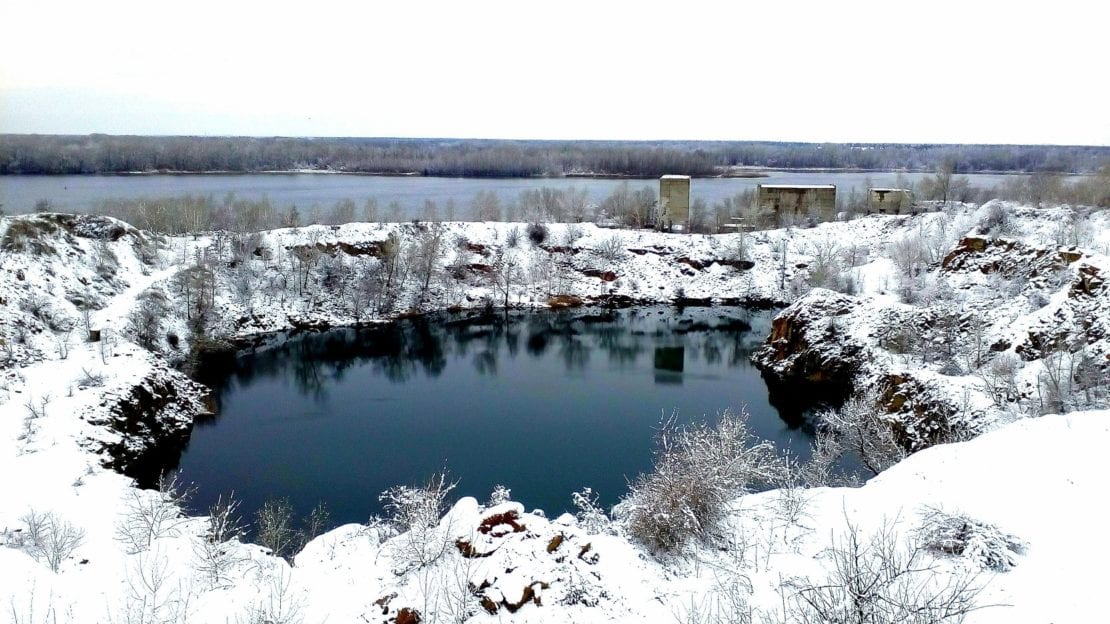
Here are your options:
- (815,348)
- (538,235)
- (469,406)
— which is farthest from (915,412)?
(538,235)

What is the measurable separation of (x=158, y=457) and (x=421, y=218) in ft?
121

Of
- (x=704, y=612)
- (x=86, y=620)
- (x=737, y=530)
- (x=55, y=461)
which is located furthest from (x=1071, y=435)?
(x=55, y=461)

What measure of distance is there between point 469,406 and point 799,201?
42.6m

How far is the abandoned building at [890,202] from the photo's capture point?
58688 millimetres

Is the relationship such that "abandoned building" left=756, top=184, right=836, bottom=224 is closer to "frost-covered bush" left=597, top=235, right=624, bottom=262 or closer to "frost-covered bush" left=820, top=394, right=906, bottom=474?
"frost-covered bush" left=597, top=235, right=624, bottom=262

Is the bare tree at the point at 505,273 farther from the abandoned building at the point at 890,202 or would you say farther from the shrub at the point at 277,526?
the abandoned building at the point at 890,202

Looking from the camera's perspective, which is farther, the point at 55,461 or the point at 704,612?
the point at 55,461

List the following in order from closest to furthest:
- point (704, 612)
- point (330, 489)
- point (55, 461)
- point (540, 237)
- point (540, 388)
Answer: point (704, 612) < point (55, 461) < point (330, 489) < point (540, 388) < point (540, 237)

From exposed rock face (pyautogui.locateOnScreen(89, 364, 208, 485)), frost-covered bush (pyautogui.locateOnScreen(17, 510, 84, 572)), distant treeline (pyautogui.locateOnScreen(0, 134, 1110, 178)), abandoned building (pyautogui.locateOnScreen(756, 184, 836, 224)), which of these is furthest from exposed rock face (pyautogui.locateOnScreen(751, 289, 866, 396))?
distant treeline (pyautogui.locateOnScreen(0, 134, 1110, 178))

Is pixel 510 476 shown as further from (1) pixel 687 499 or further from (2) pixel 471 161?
(2) pixel 471 161

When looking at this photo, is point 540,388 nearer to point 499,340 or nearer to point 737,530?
point 499,340

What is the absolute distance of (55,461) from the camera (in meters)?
19.0

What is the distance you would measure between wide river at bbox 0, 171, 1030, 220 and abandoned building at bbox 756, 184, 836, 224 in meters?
16.2

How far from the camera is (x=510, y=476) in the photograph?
21188 millimetres
